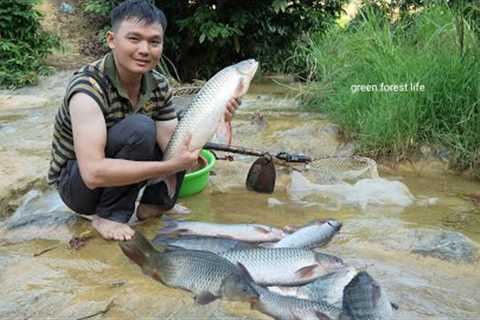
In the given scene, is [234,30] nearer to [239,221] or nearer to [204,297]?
[239,221]

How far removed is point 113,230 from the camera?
3205 mm

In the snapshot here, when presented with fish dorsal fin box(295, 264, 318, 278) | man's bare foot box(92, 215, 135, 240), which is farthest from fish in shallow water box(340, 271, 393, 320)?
man's bare foot box(92, 215, 135, 240)

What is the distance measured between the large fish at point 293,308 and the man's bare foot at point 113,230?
1057 millimetres

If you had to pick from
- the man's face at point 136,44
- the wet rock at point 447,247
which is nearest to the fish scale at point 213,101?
the man's face at point 136,44

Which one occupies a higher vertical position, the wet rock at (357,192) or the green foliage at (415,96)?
the green foliage at (415,96)

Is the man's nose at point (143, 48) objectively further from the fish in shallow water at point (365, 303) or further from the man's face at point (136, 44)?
the fish in shallow water at point (365, 303)

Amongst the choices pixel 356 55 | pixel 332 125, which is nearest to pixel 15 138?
pixel 332 125

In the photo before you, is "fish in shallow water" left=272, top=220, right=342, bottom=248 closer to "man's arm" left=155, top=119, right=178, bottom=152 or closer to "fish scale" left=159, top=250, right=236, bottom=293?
"fish scale" left=159, top=250, right=236, bottom=293

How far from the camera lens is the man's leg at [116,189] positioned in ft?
9.92

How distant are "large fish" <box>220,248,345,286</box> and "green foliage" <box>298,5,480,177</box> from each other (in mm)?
2577

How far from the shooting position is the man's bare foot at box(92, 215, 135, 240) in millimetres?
3184

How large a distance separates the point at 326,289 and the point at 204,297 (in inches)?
22.3

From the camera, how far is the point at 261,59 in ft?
32.8

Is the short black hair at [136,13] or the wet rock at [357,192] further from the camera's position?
the wet rock at [357,192]
